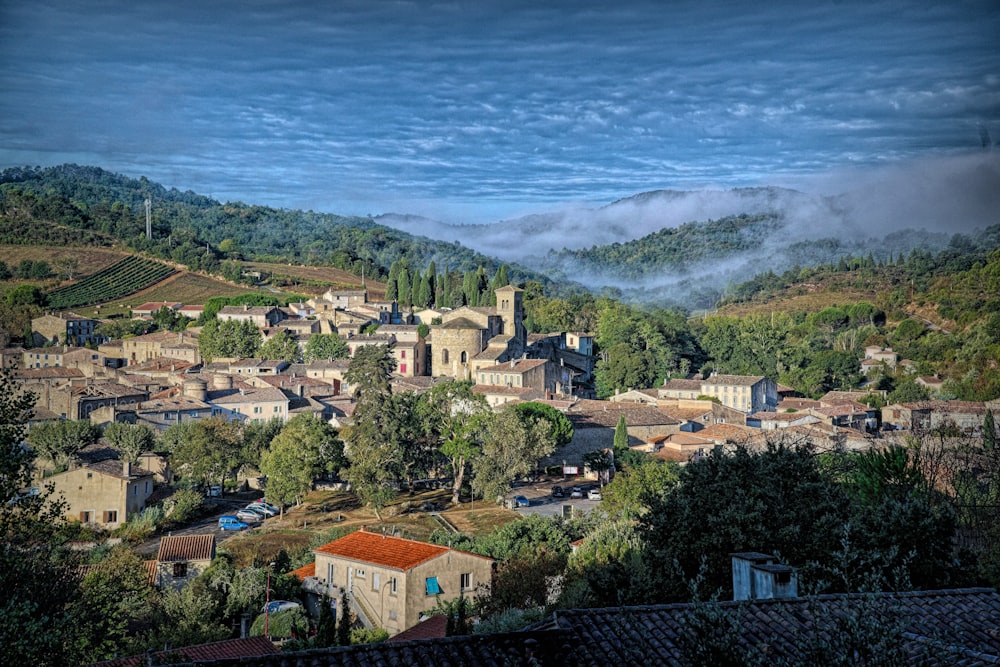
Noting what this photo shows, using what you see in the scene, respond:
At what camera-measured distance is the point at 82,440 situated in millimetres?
33781

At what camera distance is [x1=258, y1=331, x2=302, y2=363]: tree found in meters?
57.0

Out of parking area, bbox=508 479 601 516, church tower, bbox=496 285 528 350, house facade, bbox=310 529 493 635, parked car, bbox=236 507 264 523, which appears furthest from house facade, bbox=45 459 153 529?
church tower, bbox=496 285 528 350

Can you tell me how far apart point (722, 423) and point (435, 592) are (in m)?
27.2

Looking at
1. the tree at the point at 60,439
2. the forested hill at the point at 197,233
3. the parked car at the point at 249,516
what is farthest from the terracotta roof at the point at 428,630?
the forested hill at the point at 197,233

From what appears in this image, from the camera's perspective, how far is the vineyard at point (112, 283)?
2753 inches

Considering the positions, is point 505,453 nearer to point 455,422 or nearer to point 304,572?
point 455,422

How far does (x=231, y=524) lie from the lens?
27.5 metres

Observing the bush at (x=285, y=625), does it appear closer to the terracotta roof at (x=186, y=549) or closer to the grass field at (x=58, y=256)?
the terracotta roof at (x=186, y=549)

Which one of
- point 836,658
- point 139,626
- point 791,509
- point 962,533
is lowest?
point 139,626

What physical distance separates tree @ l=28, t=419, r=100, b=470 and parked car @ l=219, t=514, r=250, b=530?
7179 mm

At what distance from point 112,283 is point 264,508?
5384 centimetres

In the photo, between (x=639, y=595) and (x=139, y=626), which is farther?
(x=139, y=626)

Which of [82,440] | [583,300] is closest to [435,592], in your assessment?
[82,440]

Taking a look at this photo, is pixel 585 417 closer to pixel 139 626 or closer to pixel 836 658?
pixel 139 626
